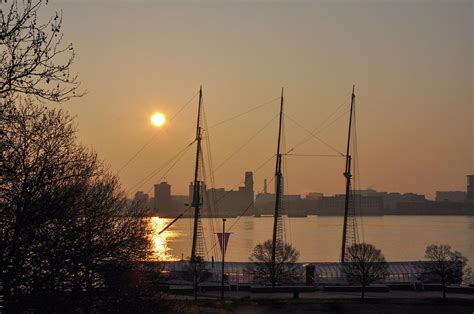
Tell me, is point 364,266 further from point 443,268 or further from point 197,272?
point 197,272

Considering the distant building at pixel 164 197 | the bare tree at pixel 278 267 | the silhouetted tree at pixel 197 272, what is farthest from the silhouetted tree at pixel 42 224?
the distant building at pixel 164 197

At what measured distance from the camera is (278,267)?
164 feet

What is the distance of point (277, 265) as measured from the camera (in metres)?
50.0

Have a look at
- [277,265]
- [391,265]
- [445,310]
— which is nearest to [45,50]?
[445,310]

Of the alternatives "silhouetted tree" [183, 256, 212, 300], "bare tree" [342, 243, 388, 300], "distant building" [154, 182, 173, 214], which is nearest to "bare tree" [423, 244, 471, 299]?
"bare tree" [342, 243, 388, 300]

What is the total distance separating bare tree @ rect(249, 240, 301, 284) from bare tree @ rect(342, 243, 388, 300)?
3764 millimetres

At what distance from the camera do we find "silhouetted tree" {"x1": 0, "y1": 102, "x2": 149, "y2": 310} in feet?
39.7

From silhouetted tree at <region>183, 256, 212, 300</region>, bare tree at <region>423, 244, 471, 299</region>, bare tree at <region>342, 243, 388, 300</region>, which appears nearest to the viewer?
bare tree at <region>423, 244, 471, 299</region>

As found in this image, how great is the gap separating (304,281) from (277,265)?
2.33 meters

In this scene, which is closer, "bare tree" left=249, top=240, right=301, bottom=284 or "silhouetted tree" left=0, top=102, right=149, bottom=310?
"silhouetted tree" left=0, top=102, right=149, bottom=310

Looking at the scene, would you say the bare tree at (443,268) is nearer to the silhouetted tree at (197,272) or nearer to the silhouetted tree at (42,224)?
the silhouetted tree at (197,272)

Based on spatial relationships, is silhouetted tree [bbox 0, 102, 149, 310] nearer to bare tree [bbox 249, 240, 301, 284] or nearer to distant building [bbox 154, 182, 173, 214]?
bare tree [bbox 249, 240, 301, 284]

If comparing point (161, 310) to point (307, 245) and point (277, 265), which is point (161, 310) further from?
point (307, 245)

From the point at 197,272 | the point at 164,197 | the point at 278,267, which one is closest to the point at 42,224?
the point at 197,272
